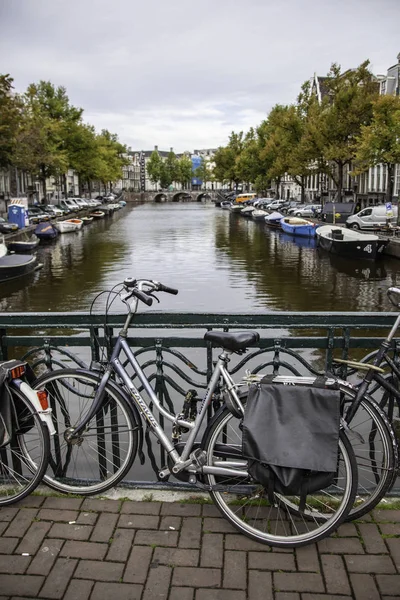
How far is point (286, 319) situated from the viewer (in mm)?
3801

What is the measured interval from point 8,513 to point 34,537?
0.36 metres

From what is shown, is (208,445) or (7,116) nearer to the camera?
(208,445)

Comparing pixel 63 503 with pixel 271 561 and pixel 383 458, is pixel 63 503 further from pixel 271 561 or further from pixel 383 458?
pixel 383 458

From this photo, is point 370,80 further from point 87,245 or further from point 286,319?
point 286,319

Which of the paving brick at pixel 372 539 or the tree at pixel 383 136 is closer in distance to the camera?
the paving brick at pixel 372 539

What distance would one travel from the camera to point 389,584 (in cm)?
300

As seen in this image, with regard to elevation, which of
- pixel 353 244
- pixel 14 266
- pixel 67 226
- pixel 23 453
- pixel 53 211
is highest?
pixel 23 453

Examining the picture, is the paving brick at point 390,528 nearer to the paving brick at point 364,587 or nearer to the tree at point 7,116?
the paving brick at point 364,587

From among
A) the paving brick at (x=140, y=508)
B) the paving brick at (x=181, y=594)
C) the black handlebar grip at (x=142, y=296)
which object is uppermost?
the black handlebar grip at (x=142, y=296)

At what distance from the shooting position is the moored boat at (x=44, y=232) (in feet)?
136

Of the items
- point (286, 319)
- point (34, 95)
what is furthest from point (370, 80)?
point (286, 319)

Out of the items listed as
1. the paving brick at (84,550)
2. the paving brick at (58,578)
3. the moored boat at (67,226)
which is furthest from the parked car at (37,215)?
the paving brick at (58,578)

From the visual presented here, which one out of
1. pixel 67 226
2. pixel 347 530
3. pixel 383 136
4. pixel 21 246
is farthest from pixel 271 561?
pixel 67 226

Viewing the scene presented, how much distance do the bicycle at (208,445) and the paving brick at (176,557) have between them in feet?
1.04
